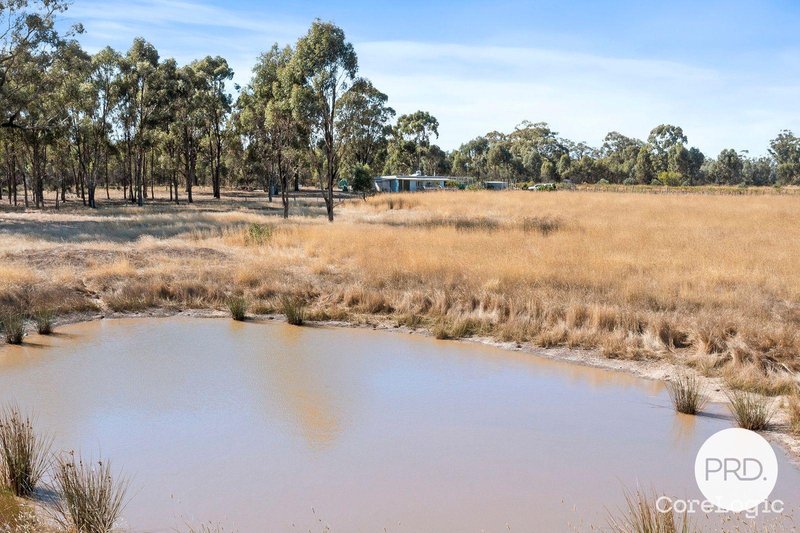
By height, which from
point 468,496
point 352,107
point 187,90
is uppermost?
point 187,90

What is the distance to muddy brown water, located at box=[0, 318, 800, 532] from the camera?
6184mm

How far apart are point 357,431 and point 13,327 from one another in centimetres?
795

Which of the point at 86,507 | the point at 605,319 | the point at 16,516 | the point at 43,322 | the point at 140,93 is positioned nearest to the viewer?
the point at 86,507

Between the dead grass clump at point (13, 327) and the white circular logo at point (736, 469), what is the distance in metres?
11.5

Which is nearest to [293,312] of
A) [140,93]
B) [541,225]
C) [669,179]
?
[541,225]

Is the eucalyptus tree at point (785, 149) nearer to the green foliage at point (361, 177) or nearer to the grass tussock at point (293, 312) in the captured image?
the green foliage at point (361, 177)

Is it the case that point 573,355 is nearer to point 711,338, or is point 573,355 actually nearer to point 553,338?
point 553,338

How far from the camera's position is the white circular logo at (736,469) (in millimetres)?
6301

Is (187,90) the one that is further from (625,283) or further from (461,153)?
(461,153)

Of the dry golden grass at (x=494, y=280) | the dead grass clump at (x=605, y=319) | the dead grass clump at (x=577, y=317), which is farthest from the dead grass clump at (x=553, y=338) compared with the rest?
the dead grass clump at (x=605, y=319)

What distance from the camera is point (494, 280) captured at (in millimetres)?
14938

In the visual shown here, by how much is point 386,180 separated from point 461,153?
41324 mm

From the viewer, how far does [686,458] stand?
7.37 m

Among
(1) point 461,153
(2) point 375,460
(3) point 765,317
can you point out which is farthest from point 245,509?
(1) point 461,153
